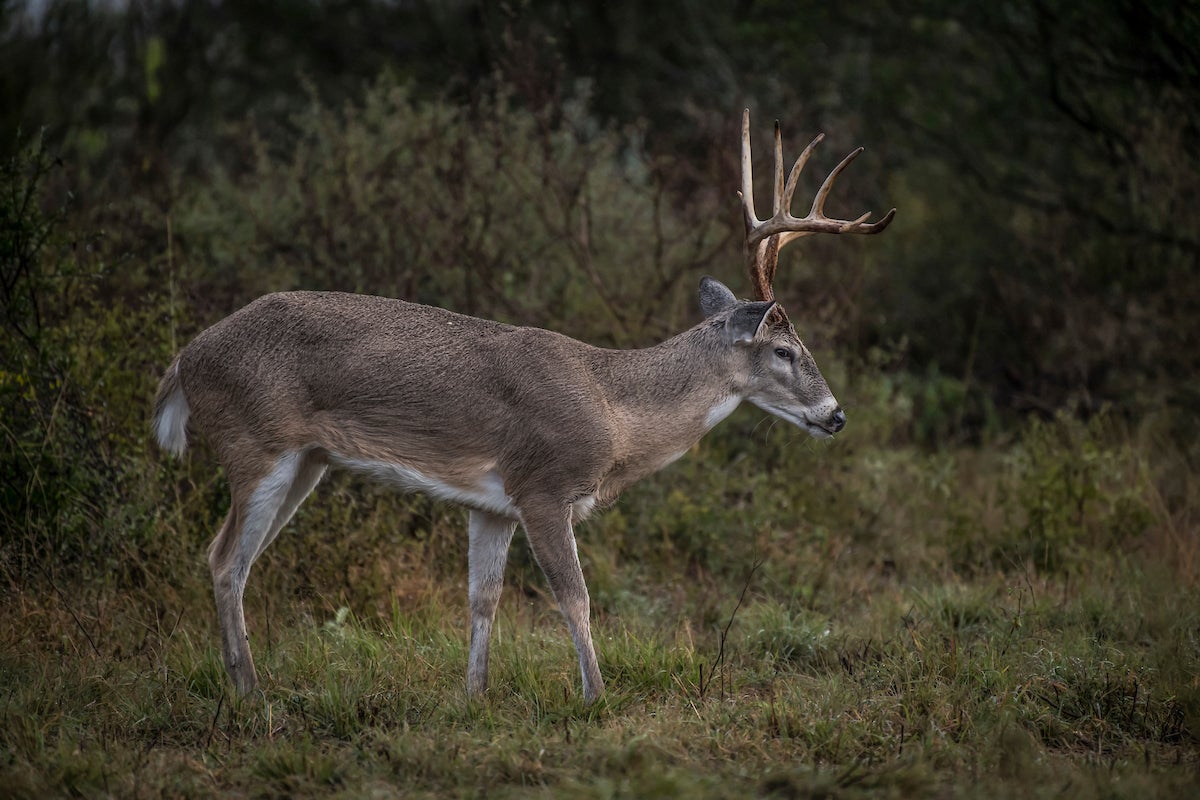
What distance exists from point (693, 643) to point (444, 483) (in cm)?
163

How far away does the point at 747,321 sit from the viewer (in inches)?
237

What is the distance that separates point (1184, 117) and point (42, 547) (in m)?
8.90

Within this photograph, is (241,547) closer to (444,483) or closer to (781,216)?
(444,483)

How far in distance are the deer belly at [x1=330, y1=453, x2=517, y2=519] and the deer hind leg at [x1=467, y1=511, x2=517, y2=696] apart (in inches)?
10.5

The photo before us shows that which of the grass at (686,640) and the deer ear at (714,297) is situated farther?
the deer ear at (714,297)

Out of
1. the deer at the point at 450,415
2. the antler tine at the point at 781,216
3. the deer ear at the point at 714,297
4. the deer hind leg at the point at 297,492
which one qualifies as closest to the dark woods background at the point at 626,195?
the deer hind leg at the point at 297,492

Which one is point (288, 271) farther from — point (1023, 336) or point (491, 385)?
point (1023, 336)

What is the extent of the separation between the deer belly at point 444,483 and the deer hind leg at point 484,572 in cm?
27

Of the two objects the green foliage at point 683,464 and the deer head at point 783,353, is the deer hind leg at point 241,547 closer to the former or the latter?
the green foliage at point 683,464

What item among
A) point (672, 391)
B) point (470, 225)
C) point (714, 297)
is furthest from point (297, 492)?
point (470, 225)

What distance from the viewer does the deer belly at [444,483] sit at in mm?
5801

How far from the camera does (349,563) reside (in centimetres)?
702

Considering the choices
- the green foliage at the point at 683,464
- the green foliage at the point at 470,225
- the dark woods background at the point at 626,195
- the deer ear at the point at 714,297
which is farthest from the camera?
the green foliage at the point at 470,225

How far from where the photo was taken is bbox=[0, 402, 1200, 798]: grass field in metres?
4.78
